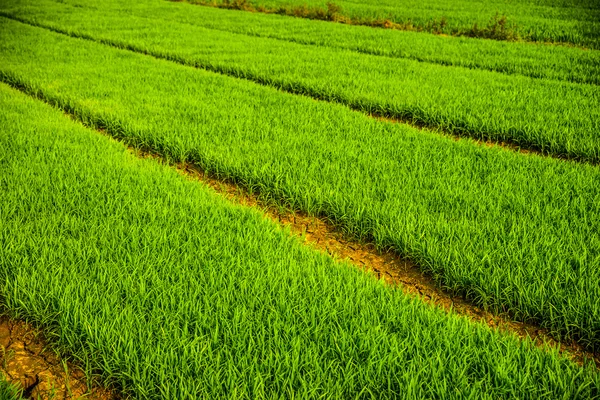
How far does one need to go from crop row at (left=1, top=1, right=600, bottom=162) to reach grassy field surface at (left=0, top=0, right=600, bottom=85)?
2.96 feet

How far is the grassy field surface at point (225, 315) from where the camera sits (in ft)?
5.42

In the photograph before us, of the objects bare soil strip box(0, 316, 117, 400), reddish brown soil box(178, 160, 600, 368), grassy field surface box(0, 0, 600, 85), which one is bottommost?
bare soil strip box(0, 316, 117, 400)

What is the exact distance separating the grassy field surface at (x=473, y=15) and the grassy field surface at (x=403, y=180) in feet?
28.8

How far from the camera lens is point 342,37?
1098 cm

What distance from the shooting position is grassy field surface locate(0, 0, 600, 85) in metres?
8.07

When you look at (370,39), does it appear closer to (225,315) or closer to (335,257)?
(335,257)

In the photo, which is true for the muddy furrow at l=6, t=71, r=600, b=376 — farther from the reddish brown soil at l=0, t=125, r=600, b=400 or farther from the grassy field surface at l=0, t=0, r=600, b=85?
the grassy field surface at l=0, t=0, r=600, b=85

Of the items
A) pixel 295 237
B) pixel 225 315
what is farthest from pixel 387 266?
pixel 225 315

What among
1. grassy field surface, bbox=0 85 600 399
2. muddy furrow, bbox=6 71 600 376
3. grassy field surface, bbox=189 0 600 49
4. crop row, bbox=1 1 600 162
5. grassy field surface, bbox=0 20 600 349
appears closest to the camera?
grassy field surface, bbox=0 85 600 399

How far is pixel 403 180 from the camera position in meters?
3.54

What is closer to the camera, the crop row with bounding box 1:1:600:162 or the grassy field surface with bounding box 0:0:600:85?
the crop row with bounding box 1:1:600:162

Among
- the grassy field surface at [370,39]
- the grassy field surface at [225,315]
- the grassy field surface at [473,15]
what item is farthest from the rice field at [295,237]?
the grassy field surface at [473,15]

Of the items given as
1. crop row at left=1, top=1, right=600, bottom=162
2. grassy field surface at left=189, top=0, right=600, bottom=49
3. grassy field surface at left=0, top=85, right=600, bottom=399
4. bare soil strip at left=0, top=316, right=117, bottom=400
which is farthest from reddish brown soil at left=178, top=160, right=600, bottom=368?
grassy field surface at left=189, top=0, right=600, bottom=49

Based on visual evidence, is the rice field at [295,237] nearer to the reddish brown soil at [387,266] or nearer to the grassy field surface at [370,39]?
the reddish brown soil at [387,266]
